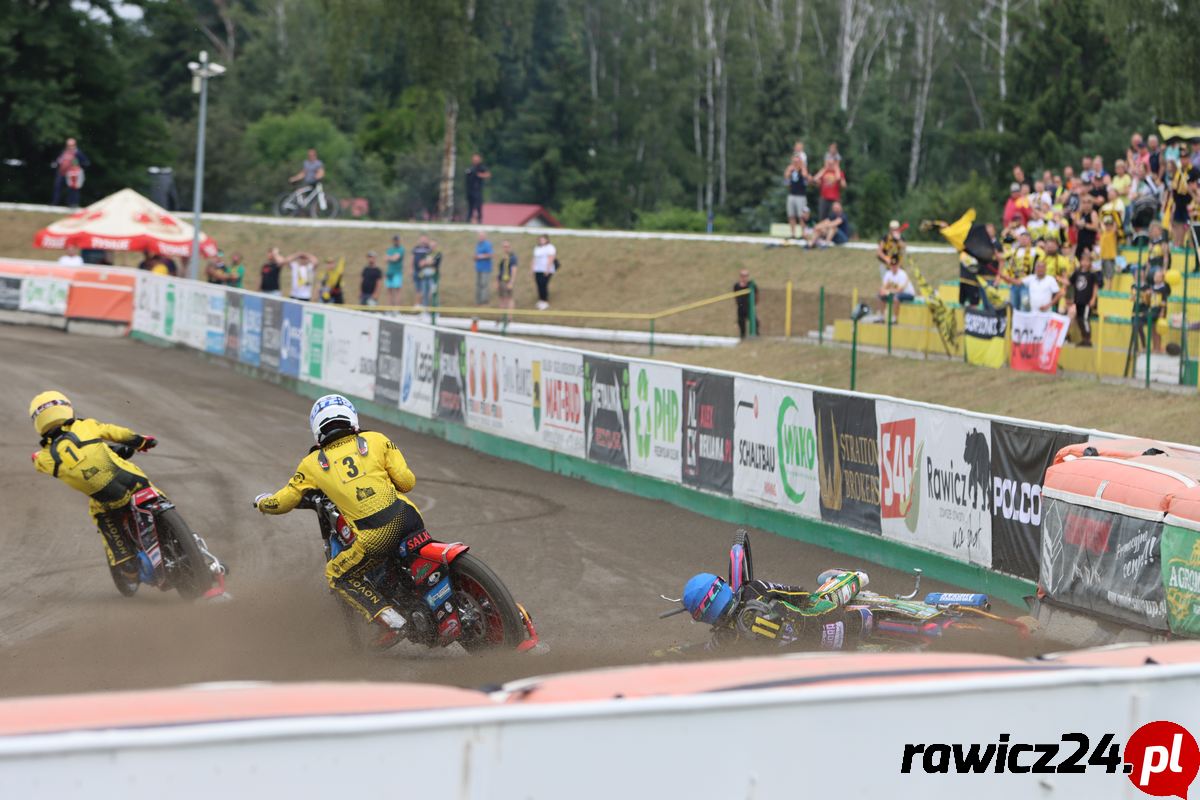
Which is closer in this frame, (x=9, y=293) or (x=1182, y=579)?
(x=1182, y=579)

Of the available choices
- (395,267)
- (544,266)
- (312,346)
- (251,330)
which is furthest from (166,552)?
(544,266)

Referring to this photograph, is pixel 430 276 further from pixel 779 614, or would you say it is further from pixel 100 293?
pixel 779 614

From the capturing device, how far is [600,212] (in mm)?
69125

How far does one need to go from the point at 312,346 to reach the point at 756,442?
11911 millimetres

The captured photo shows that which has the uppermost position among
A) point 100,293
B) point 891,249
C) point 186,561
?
point 891,249

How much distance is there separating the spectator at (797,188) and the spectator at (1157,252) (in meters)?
12.8

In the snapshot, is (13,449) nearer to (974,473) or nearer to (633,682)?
(974,473)

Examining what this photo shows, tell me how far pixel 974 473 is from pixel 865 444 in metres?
1.56

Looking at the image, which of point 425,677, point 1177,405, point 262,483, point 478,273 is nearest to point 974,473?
point 425,677

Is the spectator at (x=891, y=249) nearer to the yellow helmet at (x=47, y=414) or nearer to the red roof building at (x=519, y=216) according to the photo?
the yellow helmet at (x=47, y=414)

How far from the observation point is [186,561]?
1110 cm

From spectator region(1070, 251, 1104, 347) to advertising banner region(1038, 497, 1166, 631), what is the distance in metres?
11.1

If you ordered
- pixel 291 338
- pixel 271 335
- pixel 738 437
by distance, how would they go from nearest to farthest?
pixel 738 437 < pixel 291 338 < pixel 271 335

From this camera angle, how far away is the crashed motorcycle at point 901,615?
9.04 metres
